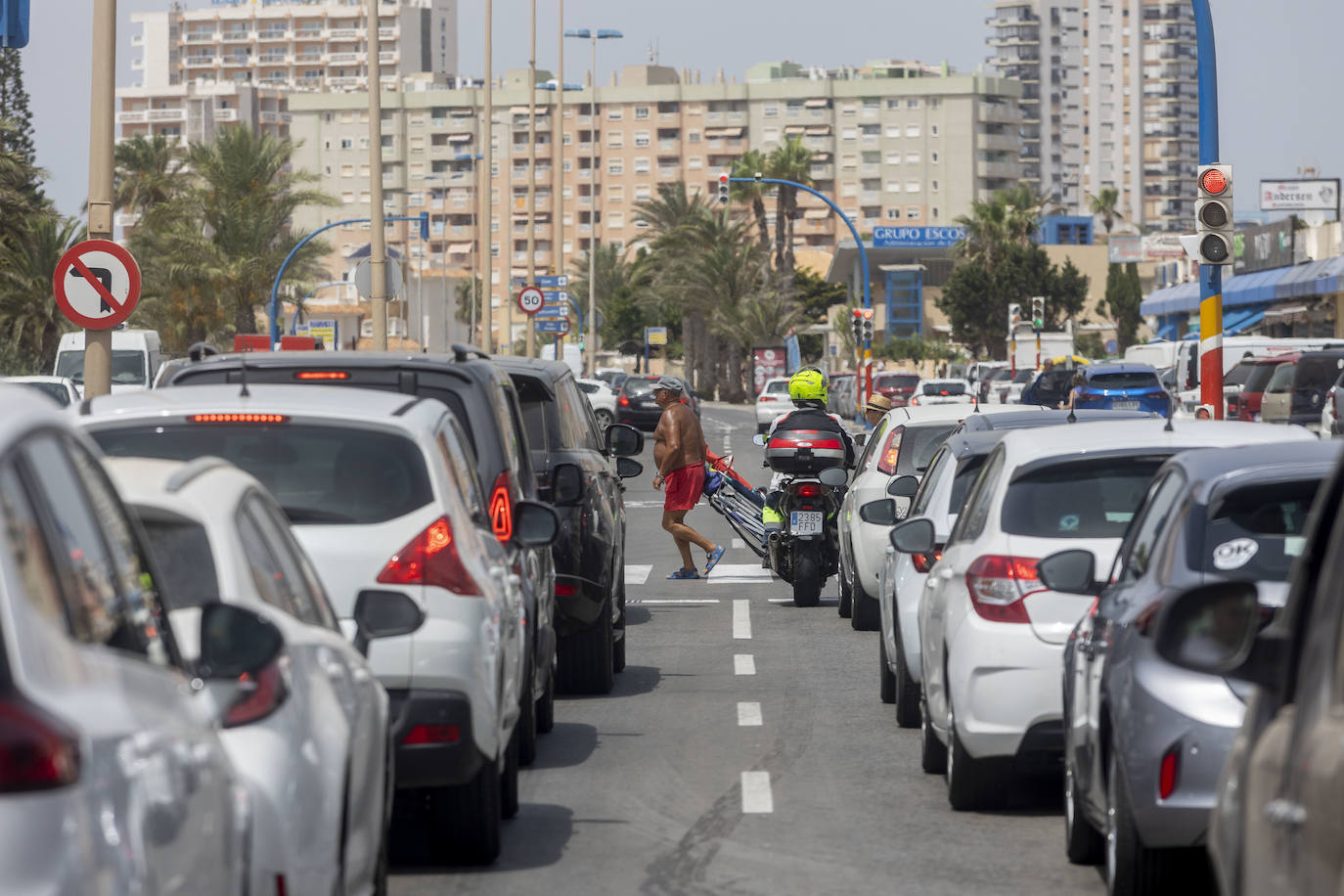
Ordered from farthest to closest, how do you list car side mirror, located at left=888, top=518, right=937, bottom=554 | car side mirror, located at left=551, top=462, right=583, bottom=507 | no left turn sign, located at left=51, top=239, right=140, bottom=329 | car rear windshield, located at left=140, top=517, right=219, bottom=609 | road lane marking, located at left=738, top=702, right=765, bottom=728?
1. no left turn sign, located at left=51, top=239, right=140, bottom=329
2. car side mirror, located at left=551, top=462, right=583, bottom=507
3. road lane marking, located at left=738, top=702, right=765, bottom=728
4. car side mirror, located at left=888, top=518, right=937, bottom=554
5. car rear windshield, located at left=140, top=517, right=219, bottom=609

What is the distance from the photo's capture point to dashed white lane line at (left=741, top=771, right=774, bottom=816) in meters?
8.48

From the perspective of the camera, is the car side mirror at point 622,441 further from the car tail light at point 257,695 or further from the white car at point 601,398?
the white car at point 601,398

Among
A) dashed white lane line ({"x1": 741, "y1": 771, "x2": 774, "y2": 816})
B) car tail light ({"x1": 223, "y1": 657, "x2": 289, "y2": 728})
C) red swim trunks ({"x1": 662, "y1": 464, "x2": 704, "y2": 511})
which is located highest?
car tail light ({"x1": 223, "y1": 657, "x2": 289, "y2": 728})

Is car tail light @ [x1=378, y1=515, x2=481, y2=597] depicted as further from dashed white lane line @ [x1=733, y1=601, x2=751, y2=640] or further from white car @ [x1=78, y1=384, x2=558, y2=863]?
dashed white lane line @ [x1=733, y1=601, x2=751, y2=640]

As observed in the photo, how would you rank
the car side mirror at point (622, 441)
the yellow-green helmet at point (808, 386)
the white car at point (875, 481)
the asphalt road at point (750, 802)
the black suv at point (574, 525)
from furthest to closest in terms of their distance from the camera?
the yellow-green helmet at point (808, 386)
the car side mirror at point (622, 441)
the white car at point (875, 481)
the black suv at point (574, 525)
the asphalt road at point (750, 802)

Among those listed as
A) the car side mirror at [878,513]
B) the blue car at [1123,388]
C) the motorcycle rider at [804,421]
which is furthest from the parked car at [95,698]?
the blue car at [1123,388]

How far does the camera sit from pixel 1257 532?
6477 millimetres

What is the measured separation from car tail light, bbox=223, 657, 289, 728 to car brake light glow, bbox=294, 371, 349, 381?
176 inches

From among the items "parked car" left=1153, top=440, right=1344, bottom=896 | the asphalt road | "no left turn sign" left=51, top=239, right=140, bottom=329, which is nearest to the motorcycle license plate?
the asphalt road

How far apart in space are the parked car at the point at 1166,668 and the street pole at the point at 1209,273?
15551mm

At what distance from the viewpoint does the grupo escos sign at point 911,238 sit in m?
122

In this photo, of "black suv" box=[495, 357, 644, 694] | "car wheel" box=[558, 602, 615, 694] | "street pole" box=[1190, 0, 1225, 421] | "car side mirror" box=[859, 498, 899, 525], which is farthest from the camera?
"street pole" box=[1190, 0, 1225, 421]

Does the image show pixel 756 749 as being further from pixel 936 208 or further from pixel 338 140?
pixel 338 140

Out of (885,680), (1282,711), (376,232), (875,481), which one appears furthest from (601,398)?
(1282,711)
